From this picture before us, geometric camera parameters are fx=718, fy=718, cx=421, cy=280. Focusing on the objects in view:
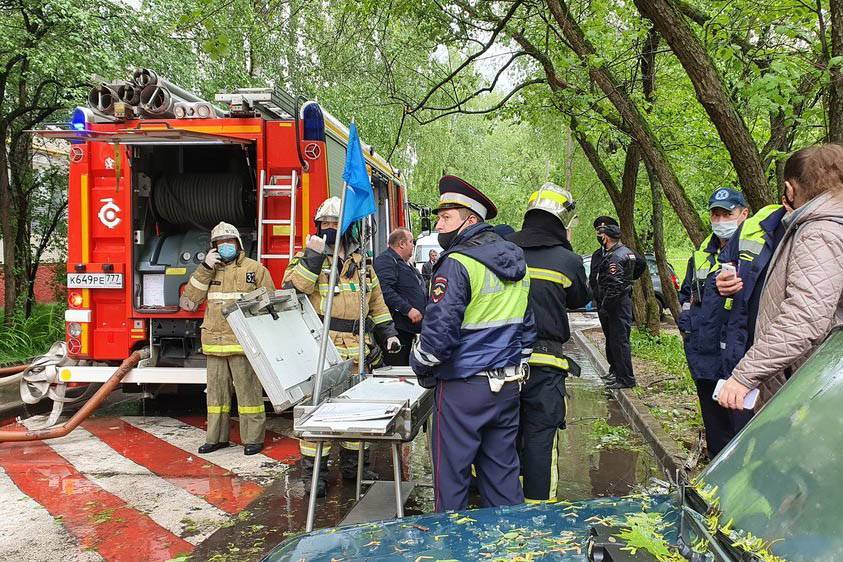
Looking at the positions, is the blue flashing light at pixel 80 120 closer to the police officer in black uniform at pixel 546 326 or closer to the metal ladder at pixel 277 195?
the metal ladder at pixel 277 195

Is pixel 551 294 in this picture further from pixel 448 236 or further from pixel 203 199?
pixel 203 199

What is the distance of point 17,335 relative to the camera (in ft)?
35.8

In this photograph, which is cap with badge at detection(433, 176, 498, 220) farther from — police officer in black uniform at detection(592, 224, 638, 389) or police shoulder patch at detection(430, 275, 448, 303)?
police officer in black uniform at detection(592, 224, 638, 389)

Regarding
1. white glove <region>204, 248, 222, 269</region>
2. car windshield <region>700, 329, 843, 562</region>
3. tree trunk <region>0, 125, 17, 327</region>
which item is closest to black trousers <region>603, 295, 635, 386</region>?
white glove <region>204, 248, 222, 269</region>

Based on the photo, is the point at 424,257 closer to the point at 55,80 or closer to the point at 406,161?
the point at 406,161

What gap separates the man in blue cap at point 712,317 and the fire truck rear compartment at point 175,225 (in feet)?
14.6

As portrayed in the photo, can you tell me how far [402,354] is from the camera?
7.70 m

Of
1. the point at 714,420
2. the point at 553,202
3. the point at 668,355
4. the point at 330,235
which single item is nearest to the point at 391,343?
the point at 330,235

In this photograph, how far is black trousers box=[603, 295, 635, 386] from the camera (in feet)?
28.9

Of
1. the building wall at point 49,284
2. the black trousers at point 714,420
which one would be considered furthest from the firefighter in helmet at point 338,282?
the building wall at point 49,284

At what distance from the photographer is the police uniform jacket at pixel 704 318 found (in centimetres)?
442

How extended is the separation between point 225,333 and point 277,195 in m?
1.46

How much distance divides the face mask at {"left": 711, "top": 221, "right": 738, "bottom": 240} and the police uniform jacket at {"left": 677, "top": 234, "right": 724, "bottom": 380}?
90 mm

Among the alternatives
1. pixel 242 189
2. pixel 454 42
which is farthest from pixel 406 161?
pixel 242 189
